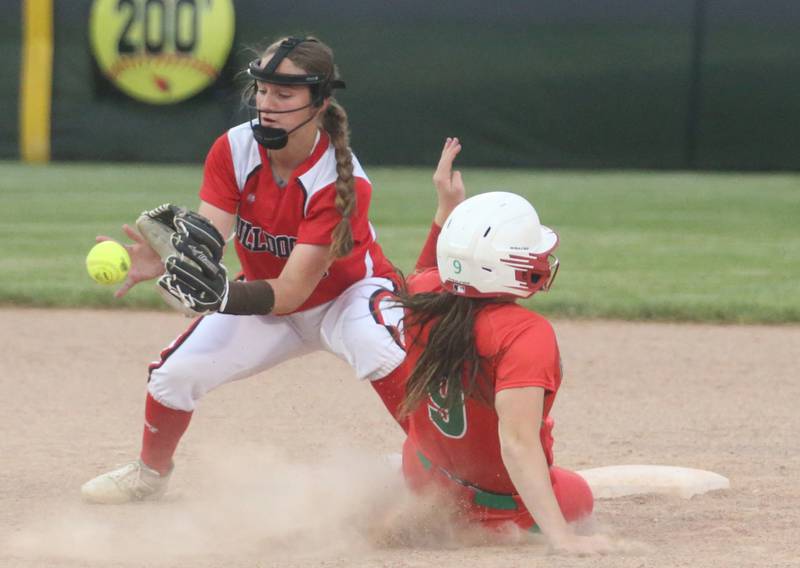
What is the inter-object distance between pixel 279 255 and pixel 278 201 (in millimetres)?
188

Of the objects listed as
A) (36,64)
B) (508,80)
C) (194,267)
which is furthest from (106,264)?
(36,64)

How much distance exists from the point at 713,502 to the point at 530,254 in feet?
3.96

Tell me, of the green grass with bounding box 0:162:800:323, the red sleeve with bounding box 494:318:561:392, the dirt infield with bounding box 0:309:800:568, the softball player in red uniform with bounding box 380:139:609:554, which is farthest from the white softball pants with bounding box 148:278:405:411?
the green grass with bounding box 0:162:800:323

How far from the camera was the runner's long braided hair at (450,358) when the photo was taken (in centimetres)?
314

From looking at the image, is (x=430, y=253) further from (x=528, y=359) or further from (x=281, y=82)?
(x=528, y=359)

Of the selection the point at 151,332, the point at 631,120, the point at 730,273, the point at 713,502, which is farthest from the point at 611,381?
the point at 631,120

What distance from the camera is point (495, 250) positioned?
312 centimetres

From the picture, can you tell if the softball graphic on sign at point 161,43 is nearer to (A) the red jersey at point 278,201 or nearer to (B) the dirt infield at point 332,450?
(B) the dirt infield at point 332,450

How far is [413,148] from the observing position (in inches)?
591

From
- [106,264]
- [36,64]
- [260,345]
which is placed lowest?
[36,64]

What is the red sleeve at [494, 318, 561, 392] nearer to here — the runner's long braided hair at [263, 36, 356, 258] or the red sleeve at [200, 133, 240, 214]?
the runner's long braided hair at [263, 36, 356, 258]

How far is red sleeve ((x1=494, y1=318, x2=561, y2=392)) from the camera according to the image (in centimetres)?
303

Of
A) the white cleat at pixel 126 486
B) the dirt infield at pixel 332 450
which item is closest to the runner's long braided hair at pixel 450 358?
the dirt infield at pixel 332 450

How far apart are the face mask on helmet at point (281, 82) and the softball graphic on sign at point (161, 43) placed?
10793 millimetres
